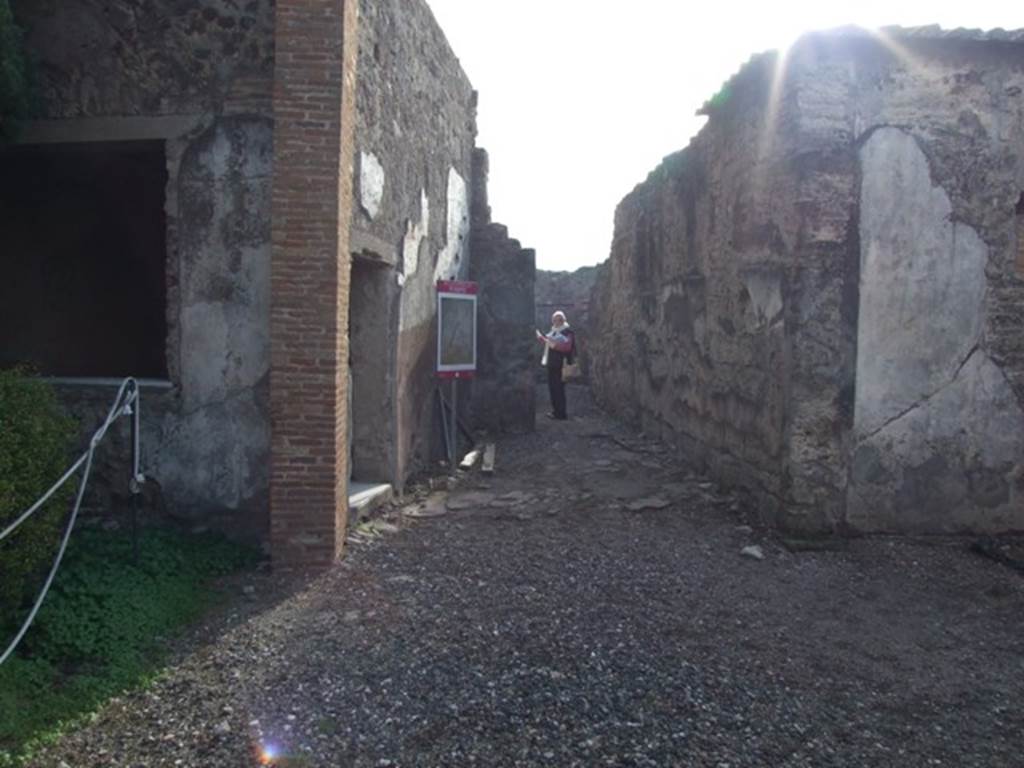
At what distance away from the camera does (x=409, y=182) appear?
302 inches

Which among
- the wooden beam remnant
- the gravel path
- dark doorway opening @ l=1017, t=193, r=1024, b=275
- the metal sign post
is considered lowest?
the gravel path

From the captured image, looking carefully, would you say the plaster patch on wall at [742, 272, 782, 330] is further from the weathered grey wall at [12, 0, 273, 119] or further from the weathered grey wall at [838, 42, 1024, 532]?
the weathered grey wall at [12, 0, 273, 119]

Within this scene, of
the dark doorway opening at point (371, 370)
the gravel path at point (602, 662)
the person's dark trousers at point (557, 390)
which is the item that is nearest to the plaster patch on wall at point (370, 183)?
the dark doorway opening at point (371, 370)

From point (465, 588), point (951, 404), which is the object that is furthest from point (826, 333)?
point (465, 588)

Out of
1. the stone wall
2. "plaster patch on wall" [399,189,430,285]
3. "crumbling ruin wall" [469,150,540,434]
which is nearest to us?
the stone wall

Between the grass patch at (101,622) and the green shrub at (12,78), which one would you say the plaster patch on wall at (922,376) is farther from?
the green shrub at (12,78)

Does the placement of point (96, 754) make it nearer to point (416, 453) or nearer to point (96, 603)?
point (96, 603)

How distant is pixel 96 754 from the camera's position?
3.37m

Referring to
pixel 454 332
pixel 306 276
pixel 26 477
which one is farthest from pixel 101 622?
pixel 454 332

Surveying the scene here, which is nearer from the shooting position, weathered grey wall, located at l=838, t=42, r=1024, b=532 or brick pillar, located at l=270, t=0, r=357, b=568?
brick pillar, located at l=270, t=0, r=357, b=568

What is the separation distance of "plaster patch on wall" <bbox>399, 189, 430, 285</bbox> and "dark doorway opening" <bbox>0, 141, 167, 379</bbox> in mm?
2187

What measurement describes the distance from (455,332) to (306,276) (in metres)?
3.42

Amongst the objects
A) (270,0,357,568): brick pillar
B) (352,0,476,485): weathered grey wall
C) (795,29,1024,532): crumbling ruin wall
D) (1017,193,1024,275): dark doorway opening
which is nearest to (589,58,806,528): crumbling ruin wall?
(795,29,1024,532): crumbling ruin wall

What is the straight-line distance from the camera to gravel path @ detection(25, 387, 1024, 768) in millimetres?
3428
